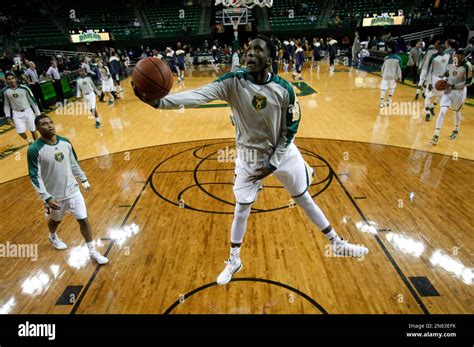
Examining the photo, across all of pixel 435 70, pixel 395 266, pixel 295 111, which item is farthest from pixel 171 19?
pixel 395 266

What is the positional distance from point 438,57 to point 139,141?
805 centimetres

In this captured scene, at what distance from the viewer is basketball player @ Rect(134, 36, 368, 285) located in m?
2.58

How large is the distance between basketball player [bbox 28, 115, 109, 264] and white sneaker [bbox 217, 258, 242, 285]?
5.42 ft

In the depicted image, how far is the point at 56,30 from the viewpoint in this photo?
2652 centimetres

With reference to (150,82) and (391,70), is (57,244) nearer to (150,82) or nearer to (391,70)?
(150,82)

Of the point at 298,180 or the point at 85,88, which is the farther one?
the point at 85,88

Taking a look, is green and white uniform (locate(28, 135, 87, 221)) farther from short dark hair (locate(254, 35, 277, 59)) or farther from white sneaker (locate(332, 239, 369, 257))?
white sneaker (locate(332, 239, 369, 257))

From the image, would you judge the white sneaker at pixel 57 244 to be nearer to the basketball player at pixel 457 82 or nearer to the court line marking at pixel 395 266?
the court line marking at pixel 395 266

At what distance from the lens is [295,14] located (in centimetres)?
2853

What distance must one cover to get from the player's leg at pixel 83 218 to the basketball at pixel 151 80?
6.07 ft

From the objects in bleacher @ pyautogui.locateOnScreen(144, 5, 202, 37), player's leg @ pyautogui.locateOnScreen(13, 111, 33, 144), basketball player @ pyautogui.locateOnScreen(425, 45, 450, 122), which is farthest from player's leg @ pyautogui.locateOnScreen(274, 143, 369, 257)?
bleacher @ pyautogui.locateOnScreen(144, 5, 202, 37)

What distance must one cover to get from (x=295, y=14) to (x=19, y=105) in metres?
26.6

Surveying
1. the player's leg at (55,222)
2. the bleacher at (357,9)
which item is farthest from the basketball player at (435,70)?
the bleacher at (357,9)

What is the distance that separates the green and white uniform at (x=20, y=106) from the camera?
7184 millimetres
